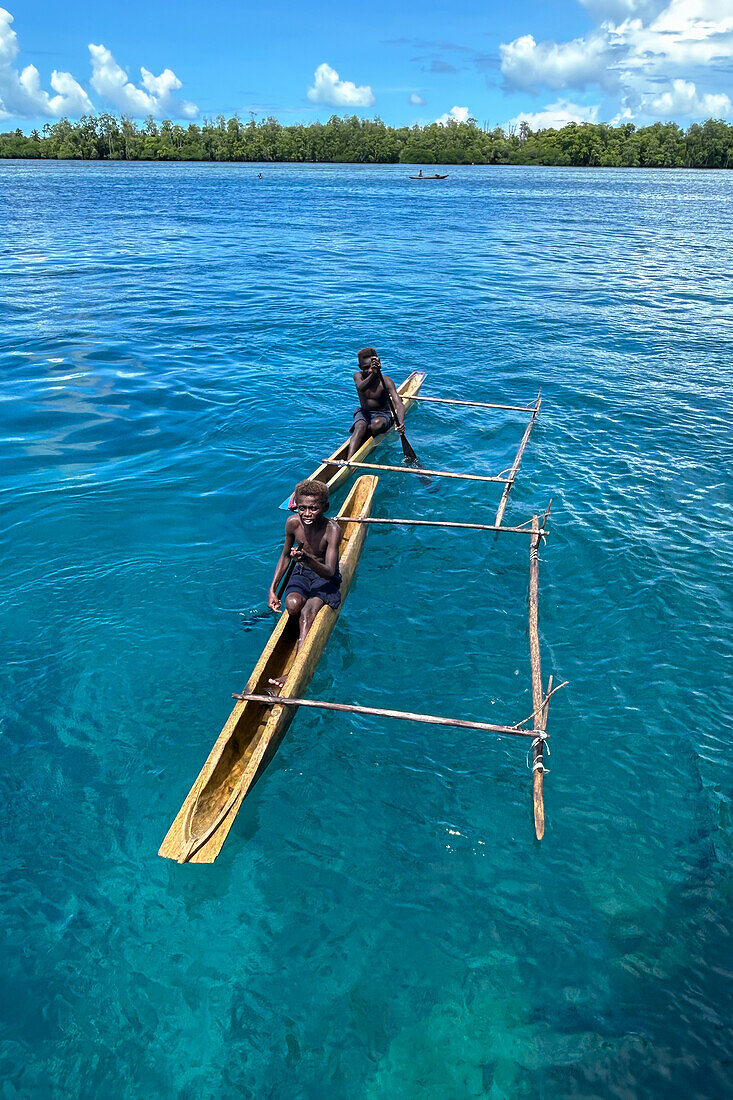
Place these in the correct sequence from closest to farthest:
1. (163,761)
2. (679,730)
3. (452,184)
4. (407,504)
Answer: (163,761) → (679,730) → (407,504) → (452,184)

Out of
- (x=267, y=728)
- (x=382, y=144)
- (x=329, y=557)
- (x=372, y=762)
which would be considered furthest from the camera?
(x=382, y=144)

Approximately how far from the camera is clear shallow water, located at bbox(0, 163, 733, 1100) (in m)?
5.42

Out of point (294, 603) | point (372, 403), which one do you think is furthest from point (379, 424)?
point (294, 603)

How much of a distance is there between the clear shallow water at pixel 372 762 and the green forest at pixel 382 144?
15252cm

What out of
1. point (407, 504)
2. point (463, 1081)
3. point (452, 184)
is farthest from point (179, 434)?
point (452, 184)

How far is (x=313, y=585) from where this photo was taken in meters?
8.55

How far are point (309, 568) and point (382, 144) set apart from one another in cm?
18057

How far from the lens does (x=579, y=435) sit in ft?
51.3

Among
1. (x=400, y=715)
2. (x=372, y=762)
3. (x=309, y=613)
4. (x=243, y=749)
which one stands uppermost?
(x=309, y=613)

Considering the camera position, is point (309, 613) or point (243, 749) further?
point (309, 613)

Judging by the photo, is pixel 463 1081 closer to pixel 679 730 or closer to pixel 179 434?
pixel 679 730

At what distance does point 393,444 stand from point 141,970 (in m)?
10.9

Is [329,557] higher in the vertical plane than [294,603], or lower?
higher

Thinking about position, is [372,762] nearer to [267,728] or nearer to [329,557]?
[267,728]
